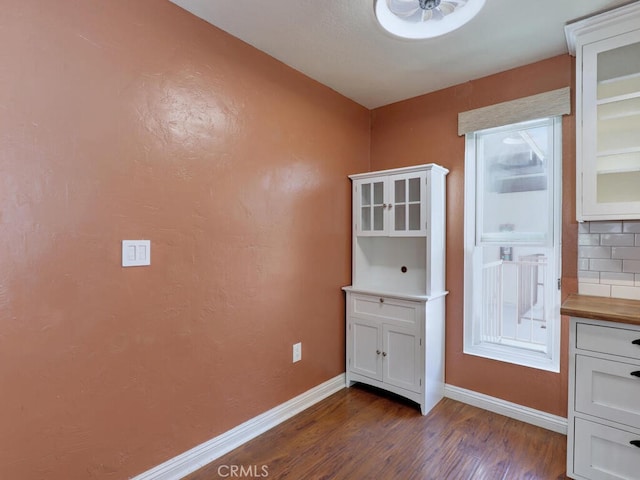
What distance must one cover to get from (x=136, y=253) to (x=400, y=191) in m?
1.84

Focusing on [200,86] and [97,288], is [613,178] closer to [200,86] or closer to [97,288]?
[200,86]

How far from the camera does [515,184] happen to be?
7.96 ft

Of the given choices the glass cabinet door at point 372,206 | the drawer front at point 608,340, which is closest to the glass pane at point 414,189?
the glass cabinet door at point 372,206

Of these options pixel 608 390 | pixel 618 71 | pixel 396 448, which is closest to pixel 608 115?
pixel 618 71

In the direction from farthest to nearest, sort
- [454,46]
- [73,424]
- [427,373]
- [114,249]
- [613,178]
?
[427,373], [454,46], [613,178], [114,249], [73,424]

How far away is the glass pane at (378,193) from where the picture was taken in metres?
2.67

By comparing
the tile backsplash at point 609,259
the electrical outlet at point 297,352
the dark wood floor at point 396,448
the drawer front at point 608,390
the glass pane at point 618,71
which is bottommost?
the dark wood floor at point 396,448

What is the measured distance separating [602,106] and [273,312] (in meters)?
2.23

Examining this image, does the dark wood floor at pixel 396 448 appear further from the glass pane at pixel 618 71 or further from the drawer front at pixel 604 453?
the glass pane at pixel 618 71

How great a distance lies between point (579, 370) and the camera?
1593 mm

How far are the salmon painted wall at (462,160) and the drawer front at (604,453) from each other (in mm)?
611

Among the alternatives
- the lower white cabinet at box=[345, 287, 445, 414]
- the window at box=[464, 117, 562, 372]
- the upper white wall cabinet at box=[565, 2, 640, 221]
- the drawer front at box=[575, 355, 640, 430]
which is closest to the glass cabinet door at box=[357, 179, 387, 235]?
the lower white cabinet at box=[345, 287, 445, 414]

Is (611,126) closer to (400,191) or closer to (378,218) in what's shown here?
(400,191)

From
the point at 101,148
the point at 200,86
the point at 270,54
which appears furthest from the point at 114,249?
the point at 270,54
